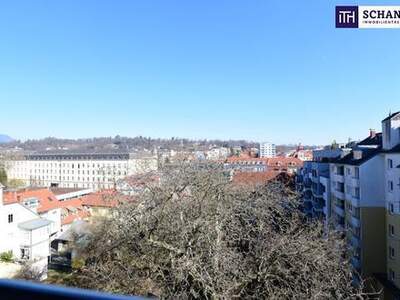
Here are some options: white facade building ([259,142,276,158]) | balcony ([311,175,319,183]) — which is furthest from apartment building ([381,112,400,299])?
white facade building ([259,142,276,158])

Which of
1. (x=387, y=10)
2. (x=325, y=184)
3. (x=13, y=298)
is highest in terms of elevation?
(x=387, y=10)

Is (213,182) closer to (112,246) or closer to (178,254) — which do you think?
(178,254)

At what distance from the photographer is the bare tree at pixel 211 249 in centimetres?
793

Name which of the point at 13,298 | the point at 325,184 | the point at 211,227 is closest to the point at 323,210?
the point at 325,184

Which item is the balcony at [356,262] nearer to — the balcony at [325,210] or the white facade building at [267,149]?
the balcony at [325,210]

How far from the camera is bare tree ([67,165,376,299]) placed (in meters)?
7.93

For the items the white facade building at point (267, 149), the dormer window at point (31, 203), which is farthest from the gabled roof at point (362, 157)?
the white facade building at point (267, 149)

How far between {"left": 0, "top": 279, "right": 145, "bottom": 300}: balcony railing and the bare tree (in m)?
6.73

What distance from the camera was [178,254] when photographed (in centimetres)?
864

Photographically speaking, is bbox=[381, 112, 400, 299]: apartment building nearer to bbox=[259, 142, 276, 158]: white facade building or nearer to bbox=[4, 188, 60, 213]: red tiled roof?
bbox=[4, 188, 60, 213]: red tiled roof

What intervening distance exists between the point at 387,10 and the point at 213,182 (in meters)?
7.07

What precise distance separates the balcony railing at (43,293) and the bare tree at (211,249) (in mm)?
6731

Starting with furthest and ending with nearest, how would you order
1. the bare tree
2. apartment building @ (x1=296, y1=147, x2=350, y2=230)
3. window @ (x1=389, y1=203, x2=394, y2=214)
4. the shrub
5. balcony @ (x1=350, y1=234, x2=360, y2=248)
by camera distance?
apartment building @ (x1=296, y1=147, x2=350, y2=230) < the shrub < balcony @ (x1=350, y1=234, x2=360, y2=248) < window @ (x1=389, y1=203, x2=394, y2=214) < the bare tree

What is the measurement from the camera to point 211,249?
830 cm
